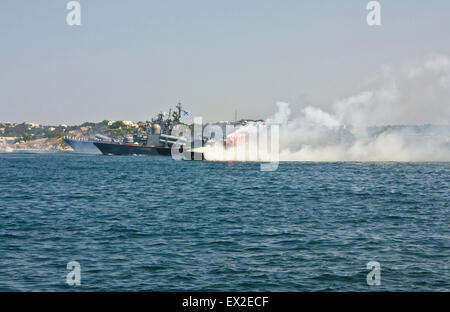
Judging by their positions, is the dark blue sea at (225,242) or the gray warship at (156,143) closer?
the dark blue sea at (225,242)

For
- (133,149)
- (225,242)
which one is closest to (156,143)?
(133,149)

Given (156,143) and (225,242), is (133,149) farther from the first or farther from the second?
(225,242)

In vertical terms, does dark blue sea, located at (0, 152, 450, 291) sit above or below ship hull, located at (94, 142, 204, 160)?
below

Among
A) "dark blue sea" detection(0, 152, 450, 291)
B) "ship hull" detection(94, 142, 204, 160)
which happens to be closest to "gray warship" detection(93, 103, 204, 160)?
"ship hull" detection(94, 142, 204, 160)

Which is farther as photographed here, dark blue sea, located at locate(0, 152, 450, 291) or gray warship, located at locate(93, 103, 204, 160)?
gray warship, located at locate(93, 103, 204, 160)

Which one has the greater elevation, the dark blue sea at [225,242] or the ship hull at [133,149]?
the ship hull at [133,149]

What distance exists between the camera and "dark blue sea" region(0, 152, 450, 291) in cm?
1614

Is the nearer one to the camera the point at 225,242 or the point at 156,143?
the point at 225,242

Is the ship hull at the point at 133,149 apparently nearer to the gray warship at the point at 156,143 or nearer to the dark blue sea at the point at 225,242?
the gray warship at the point at 156,143

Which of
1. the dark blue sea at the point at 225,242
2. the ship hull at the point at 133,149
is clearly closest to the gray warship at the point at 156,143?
the ship hull at the point at 133,149

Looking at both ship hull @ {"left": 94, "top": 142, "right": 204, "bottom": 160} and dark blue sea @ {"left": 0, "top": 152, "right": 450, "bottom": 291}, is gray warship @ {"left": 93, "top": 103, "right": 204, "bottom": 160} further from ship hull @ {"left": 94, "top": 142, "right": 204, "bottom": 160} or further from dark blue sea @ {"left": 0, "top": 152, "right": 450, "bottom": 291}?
dark blue sea @ {"left": 0, "top": 152, "right": 450, "bottom": 291}

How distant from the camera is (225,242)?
22.3 meters

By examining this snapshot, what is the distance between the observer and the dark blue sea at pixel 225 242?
53.0ft

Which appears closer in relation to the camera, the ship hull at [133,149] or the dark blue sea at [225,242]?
the dark blue sea at [225,242]
